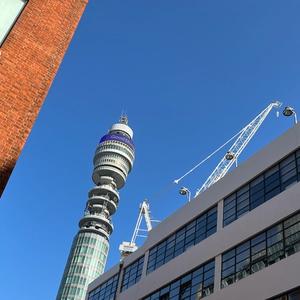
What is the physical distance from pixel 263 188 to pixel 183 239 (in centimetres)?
915

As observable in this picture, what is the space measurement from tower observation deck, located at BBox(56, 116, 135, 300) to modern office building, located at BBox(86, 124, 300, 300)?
4385 inches

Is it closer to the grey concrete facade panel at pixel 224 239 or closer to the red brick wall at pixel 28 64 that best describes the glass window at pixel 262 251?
the grey concrete facade panel at pixel 224 239

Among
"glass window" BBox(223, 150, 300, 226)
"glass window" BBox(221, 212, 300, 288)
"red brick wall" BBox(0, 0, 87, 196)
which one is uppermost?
"glass window" BBox(223, 150, 300, 226)

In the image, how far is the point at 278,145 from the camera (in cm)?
3078

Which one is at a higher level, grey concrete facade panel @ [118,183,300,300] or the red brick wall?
grey concrete facade panel @ [118,183,300,300]

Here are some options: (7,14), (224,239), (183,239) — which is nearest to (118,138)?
(183,239)

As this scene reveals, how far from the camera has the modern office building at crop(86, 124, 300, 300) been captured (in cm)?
2619

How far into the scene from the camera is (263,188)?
3058 cm

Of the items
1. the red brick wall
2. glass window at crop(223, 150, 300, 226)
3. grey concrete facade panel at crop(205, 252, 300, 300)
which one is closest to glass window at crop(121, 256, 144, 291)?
glass window at crop(223, 150, 300, 226)

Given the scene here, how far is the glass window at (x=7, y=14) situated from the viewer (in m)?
11.8

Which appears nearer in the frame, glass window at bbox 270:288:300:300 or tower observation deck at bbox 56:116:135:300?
glass window at bbox 270:288:300:300

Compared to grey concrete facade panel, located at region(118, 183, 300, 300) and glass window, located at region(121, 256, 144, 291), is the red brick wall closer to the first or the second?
grey concrete facade panel, located at region(118, 183, 300, 300)

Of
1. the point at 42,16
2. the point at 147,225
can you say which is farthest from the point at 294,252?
the point at 147,225

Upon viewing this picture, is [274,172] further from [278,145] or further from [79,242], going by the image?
[79,242]
